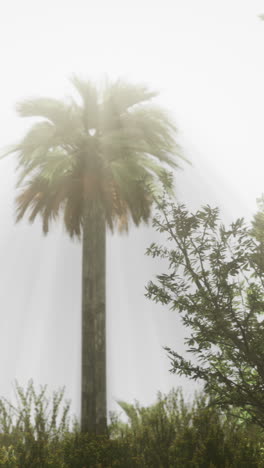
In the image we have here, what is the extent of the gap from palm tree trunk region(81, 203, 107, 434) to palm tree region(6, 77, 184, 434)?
0.08 feet

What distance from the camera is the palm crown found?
1205 cm

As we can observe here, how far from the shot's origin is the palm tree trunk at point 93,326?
10.9 metres

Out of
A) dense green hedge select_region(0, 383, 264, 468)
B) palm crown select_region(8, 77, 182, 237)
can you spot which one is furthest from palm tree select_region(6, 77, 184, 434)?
dense green hedge select_region(0, 383, 264, 468)

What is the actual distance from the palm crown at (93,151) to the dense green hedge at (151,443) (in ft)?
17.3

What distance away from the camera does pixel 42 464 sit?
6637mm

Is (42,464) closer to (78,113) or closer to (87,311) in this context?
(87,311)

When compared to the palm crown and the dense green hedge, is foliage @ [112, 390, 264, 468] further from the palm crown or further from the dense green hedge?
the palm crown

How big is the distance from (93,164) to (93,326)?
4.05 m

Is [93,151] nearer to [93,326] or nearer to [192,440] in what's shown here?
[93,326]

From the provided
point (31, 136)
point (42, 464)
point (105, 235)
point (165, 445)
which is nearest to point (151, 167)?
point (105, 235)

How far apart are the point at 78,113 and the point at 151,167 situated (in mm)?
2481

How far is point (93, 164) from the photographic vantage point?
480 inches

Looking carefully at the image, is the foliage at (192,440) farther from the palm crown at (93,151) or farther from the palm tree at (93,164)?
the palm crown at (93,151)

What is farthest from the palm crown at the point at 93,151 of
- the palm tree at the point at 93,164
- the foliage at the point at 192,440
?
the foliage at the point at 192,440
